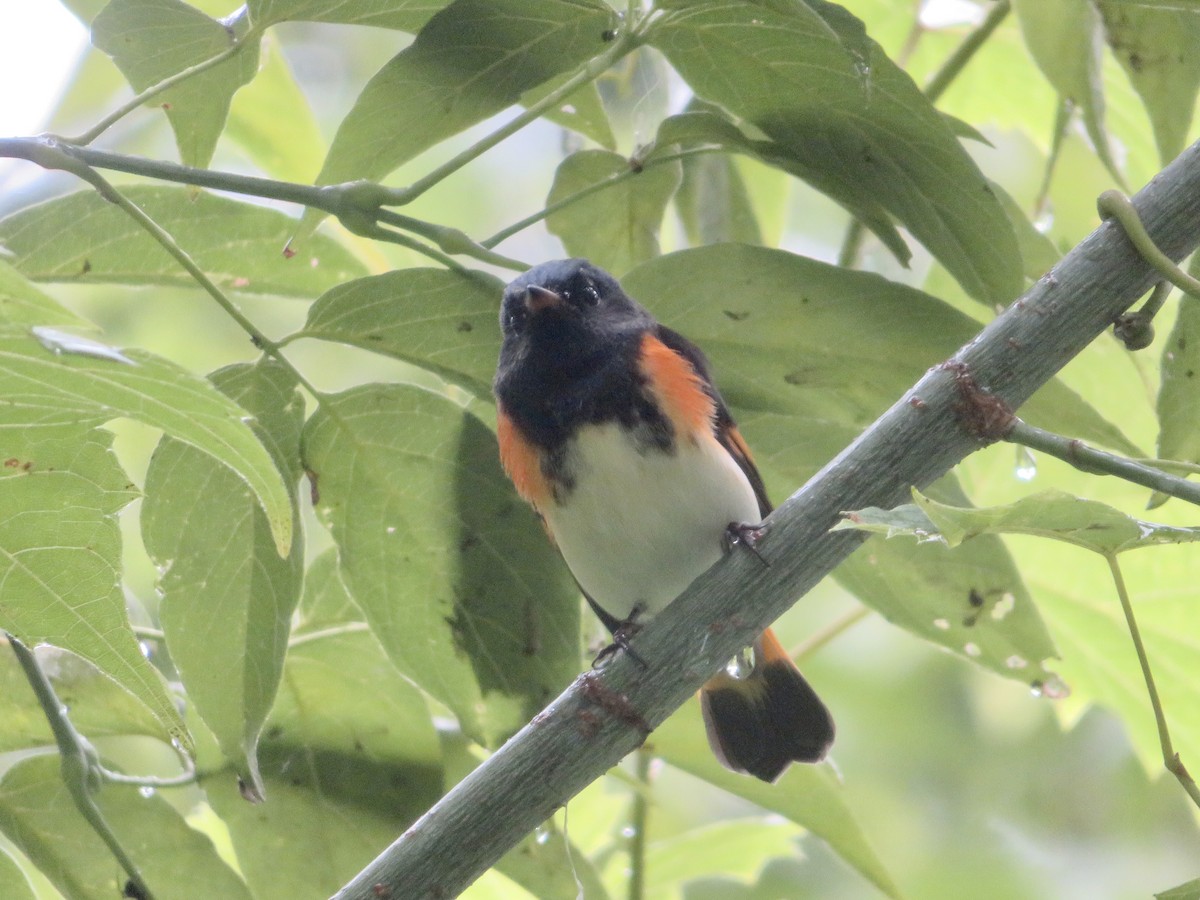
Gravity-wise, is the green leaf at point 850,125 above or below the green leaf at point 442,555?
above

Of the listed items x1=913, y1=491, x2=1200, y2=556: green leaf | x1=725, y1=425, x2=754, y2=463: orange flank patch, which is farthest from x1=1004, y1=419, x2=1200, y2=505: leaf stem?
x1=725, y1=425, x2=754, y2=463: orange flank patch

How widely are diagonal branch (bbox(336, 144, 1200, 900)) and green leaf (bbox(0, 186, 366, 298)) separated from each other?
2.73 feet

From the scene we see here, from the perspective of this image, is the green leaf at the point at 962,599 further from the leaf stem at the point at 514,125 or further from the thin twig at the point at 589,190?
the leaf stem at the point at 514,125

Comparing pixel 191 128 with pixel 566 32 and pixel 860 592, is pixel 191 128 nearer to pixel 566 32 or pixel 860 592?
pixel 566 32

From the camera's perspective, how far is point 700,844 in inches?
92.9

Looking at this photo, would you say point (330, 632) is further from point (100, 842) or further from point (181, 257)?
point (181, 257)

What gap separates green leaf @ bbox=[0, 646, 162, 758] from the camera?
1592mm

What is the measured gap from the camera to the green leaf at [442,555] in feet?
5.20

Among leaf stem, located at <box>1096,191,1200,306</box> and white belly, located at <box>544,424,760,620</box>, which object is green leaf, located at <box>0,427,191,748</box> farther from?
white belly, located at <box>544,424,760,620</box>

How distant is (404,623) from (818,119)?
0.79m

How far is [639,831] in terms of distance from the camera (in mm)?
1953

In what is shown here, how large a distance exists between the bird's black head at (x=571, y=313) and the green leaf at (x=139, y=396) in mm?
1217

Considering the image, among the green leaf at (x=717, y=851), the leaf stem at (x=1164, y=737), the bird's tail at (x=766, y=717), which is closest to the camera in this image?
the leaf stem at (x=1164, y=737)

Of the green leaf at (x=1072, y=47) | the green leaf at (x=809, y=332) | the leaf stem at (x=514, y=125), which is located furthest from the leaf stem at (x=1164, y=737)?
the leaf stem at (x=514, y=125)
